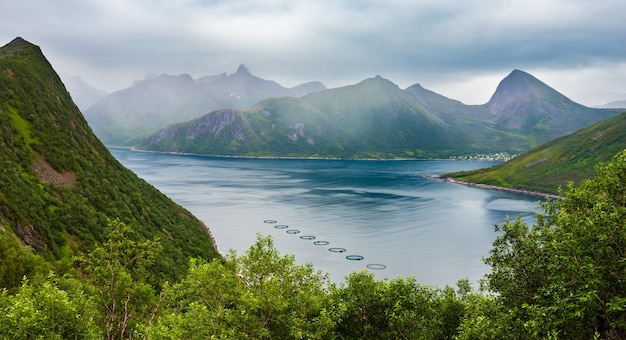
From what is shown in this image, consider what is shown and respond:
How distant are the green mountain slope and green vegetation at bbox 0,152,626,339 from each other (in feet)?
138

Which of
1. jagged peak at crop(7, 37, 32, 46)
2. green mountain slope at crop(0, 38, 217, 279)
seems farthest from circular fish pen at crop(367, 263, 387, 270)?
jagged peak at crop(7, 37, 32, 46)

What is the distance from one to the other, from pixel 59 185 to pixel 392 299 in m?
97.1

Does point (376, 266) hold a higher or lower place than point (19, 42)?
lower

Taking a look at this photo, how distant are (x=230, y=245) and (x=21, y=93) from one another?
88.5 meters

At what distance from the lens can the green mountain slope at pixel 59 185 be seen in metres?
78.8

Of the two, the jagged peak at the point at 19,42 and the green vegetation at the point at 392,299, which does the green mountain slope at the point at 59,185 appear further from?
the green vegetation at the point at 392,299

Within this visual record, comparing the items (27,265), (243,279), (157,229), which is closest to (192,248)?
(157,229)

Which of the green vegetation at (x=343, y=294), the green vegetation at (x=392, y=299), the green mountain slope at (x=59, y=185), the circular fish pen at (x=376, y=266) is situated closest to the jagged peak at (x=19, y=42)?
the green mountain slope at (x=59, y=185)

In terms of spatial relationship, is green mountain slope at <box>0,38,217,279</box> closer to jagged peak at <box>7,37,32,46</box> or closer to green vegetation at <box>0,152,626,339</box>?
jagged peak at <box>7,37,32,46</box>

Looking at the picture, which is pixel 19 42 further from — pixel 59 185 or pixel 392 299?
pixel 392 299

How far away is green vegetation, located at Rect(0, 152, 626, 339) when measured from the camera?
28.6 meters

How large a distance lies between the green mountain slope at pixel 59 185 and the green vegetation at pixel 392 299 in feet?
138

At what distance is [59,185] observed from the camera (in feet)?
327

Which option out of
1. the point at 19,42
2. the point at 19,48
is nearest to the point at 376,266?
the point at 19,48
